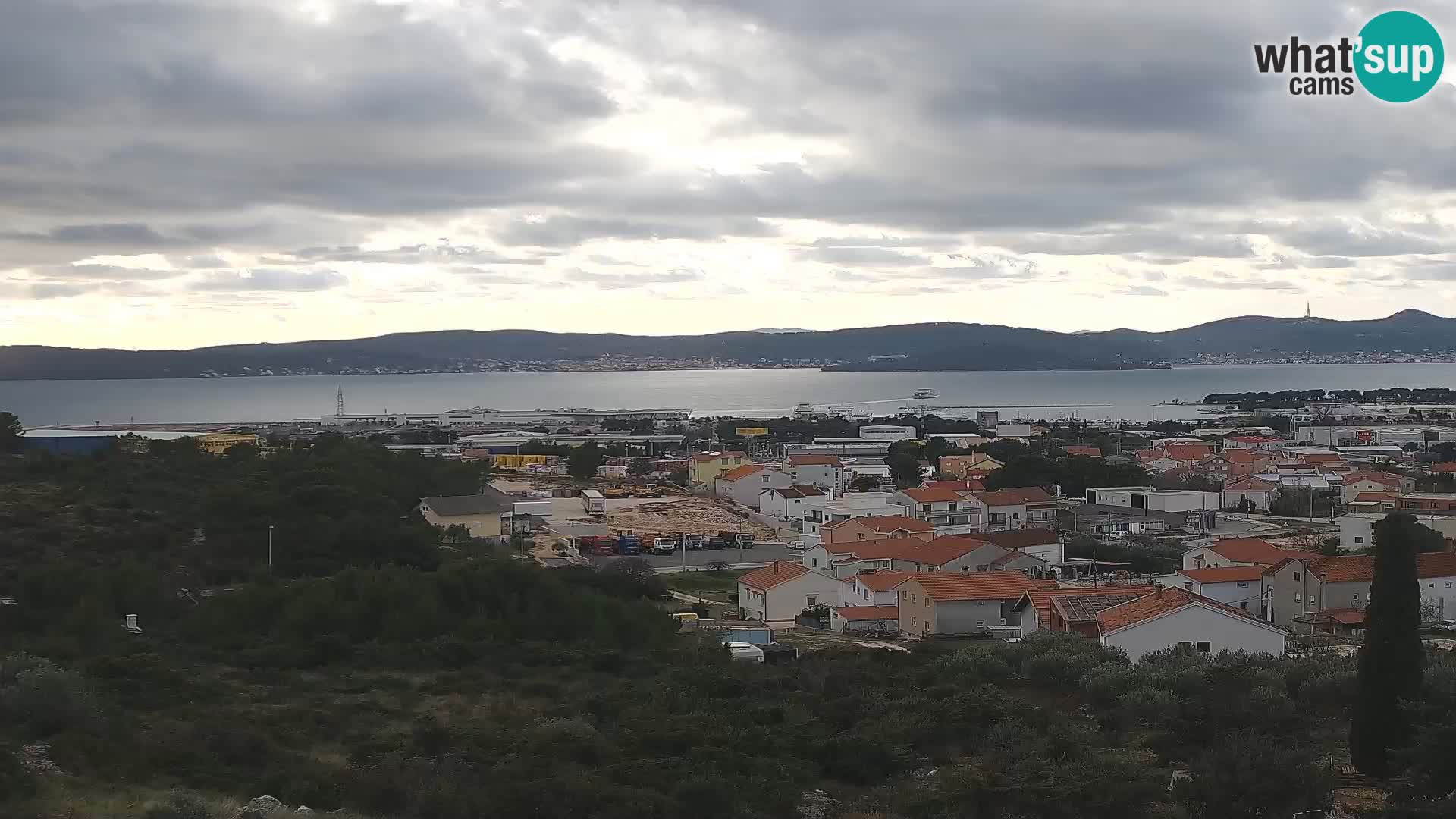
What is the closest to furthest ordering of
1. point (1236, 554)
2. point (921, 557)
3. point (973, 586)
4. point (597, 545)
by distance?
point (973, 586)
point (1236, 554)
point (921, 557)
point (597, 545)

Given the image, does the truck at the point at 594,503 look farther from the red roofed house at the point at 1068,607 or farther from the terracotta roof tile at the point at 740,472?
the red roofed house at the point at 1068,607

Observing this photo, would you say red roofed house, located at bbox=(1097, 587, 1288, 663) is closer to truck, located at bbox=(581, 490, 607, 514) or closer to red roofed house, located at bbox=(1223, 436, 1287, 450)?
truck, located at bbox=(581, 490, 607, 514)

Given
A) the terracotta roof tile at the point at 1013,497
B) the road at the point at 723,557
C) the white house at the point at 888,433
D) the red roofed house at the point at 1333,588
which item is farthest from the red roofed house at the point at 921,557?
the white house at the point at 888,433

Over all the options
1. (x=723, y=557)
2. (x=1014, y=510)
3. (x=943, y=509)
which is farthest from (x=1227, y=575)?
(x=943, y=509)

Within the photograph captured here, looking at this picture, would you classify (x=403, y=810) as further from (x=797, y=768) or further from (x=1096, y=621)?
(x=1096, y=621)

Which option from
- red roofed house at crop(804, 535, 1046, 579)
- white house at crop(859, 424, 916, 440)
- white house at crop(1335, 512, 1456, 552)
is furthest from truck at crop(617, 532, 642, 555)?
white house at crop(859, 424, 916, 440)

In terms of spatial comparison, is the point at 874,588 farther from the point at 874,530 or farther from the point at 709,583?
the point at 874,530
